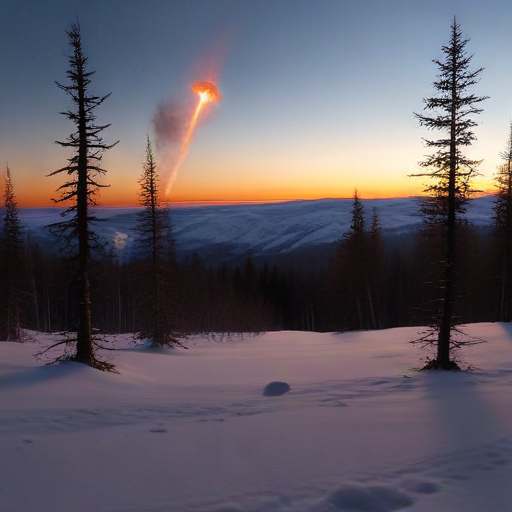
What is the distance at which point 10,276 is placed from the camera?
31.3m

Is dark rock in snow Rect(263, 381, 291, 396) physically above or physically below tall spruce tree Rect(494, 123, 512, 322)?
below

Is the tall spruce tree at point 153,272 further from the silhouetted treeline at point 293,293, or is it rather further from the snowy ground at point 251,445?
the snowy ground at point 251,445

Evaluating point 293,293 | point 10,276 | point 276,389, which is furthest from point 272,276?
point 276,389

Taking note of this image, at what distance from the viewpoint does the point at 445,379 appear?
11914 mm

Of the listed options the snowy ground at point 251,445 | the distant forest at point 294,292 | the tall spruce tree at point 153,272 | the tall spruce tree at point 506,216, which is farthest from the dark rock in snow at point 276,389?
the tall spruce tree at point 506,216

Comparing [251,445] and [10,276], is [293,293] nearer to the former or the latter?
[10,276]

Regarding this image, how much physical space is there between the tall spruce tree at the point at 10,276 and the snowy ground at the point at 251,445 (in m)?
22.8

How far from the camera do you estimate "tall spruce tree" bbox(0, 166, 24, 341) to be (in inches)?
1204

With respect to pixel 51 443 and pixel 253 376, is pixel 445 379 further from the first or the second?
pixel 51 443

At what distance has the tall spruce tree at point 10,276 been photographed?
30.6 meters

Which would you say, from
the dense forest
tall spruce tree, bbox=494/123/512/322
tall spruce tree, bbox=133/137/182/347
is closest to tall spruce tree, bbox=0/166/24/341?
the dense forest

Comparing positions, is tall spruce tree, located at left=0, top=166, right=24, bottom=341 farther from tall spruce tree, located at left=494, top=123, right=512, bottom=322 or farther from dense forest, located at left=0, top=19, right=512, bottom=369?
tall spruce tree, located at left=494, top=123, right=512, bottom=322

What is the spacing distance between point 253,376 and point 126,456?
900cm

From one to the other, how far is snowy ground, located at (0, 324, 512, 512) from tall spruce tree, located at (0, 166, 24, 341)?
2282 cm
